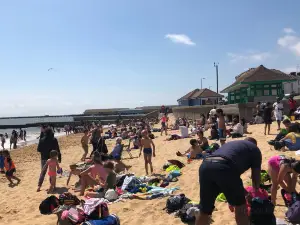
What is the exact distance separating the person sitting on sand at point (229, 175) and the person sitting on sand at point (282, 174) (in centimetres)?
149

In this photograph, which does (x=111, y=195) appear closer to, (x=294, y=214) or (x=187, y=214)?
(x=187, y=214)

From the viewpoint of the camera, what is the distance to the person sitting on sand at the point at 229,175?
11.5ft

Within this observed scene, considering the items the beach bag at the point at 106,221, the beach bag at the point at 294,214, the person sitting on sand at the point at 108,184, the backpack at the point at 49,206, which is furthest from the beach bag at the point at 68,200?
the beach bag at the point at 294,214

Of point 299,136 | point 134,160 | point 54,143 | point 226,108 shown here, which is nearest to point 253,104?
point 226,108

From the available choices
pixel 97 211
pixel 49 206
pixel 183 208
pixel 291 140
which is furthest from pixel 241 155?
pixel 291 140

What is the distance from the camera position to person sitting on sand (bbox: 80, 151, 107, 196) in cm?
817

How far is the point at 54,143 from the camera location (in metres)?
10.1

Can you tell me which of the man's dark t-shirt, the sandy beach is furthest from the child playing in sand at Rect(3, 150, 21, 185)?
the man's dark t-shirt

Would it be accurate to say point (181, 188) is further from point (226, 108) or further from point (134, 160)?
point (226, 108)

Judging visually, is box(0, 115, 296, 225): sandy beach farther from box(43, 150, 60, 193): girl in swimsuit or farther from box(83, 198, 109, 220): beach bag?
box(83, 198, 109, 220): beach bag

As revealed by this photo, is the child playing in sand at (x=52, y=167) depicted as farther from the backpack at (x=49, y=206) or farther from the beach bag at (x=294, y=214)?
the beach bag at (x=294, y=214)

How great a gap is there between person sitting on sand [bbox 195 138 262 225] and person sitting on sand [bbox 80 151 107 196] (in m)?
4.68

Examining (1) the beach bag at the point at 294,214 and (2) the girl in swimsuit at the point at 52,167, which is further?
(2) the girl in swimsuit at the point at 52,167

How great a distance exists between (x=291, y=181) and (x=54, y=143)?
7120 millimetres
